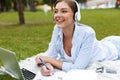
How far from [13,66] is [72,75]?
0.60 m

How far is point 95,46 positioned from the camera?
3707mm

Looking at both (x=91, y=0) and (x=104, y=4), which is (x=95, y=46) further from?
(x=91, y=0)

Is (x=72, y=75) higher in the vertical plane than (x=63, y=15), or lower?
lower

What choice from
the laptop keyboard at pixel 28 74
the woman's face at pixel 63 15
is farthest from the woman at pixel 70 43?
the laptop keyboard at pixel 28 74

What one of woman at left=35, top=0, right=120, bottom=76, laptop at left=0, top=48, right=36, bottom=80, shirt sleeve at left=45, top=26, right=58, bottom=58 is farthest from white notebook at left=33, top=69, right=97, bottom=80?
shirt sleeve at left=45, top=26, right=58, bottom=58

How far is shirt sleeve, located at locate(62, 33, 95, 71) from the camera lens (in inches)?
137

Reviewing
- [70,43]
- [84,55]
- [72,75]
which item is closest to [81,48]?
[84,55]

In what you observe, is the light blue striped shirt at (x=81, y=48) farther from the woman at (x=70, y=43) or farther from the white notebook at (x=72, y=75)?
the white notebook at (x=72, y=75)

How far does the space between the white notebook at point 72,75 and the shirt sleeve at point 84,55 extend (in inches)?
4.0

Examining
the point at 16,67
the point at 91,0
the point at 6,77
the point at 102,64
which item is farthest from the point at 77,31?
the point at 91,0

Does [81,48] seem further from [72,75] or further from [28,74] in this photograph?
[28,74]

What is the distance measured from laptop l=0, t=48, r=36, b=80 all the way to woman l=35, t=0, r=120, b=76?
0.59 ft

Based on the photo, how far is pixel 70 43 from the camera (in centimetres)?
370

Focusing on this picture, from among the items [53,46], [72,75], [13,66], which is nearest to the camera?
[72,75]
